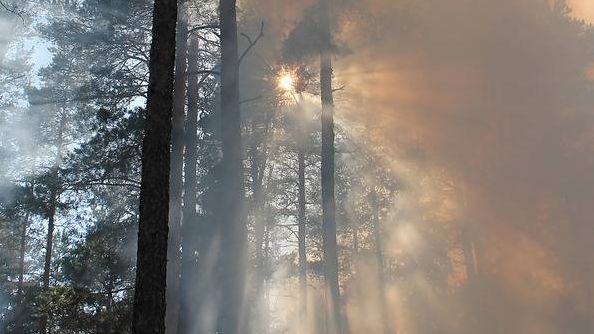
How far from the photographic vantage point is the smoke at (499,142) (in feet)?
73.9

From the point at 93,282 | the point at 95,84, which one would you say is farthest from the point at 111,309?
the point at 95,84

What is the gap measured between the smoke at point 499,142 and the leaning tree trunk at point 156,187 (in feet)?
48.8

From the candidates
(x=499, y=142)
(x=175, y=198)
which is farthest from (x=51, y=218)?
(x=499, y=142)

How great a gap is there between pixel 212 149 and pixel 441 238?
52.0ft

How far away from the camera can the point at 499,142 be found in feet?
81.7

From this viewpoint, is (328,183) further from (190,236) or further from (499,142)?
(499,142)

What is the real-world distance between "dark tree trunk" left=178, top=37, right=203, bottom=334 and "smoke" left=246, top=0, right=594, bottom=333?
681cm

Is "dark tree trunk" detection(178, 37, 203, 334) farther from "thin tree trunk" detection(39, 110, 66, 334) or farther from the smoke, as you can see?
the smoke

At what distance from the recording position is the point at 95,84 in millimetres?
14461

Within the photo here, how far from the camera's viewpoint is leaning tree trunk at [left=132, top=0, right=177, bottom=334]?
5602 millimetres

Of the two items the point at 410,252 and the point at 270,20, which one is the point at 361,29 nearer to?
the point at 270,20

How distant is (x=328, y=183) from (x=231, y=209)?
5787 mm

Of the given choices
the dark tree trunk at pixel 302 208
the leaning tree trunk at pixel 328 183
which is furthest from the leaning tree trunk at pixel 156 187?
the dark tree trunk at pixel 302 208

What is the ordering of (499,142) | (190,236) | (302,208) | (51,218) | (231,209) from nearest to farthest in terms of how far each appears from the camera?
(231,209) < (190,236) < (51,218) < (499,142) < (302,208)
